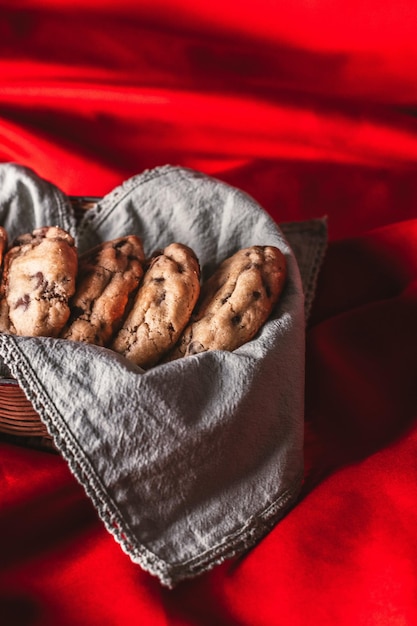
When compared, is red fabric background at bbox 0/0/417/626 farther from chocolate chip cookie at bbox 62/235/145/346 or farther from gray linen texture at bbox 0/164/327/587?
chocolate chip cookie at bbox 62/235/145/346

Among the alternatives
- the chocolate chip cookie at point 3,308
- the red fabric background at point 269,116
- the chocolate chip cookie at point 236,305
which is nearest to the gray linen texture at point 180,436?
the chocolate chip cookie at point 236,305

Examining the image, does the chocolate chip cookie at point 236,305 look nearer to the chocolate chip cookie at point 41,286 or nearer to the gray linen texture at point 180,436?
the gray linen texture at point 180,436

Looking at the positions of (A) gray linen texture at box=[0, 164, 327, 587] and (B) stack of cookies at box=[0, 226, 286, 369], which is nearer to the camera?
(A) gray linen texture at box=[0, 164, 327, 587]

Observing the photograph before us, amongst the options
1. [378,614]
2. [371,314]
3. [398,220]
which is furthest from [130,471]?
[398,220]

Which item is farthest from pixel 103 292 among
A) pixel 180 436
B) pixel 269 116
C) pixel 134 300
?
pixel 269 116

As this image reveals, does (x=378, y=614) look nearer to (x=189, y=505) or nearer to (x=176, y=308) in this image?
(x=189, y=505)

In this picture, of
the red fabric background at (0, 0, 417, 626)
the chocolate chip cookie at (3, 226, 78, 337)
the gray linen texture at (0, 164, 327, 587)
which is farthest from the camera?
the red fabric background at (0, 0, 417, 626)

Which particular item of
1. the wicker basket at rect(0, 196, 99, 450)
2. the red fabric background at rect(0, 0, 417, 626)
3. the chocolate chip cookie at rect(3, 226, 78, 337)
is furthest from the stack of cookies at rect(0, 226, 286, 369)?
the red fabric background at rect(0, 0, 417, 626)
